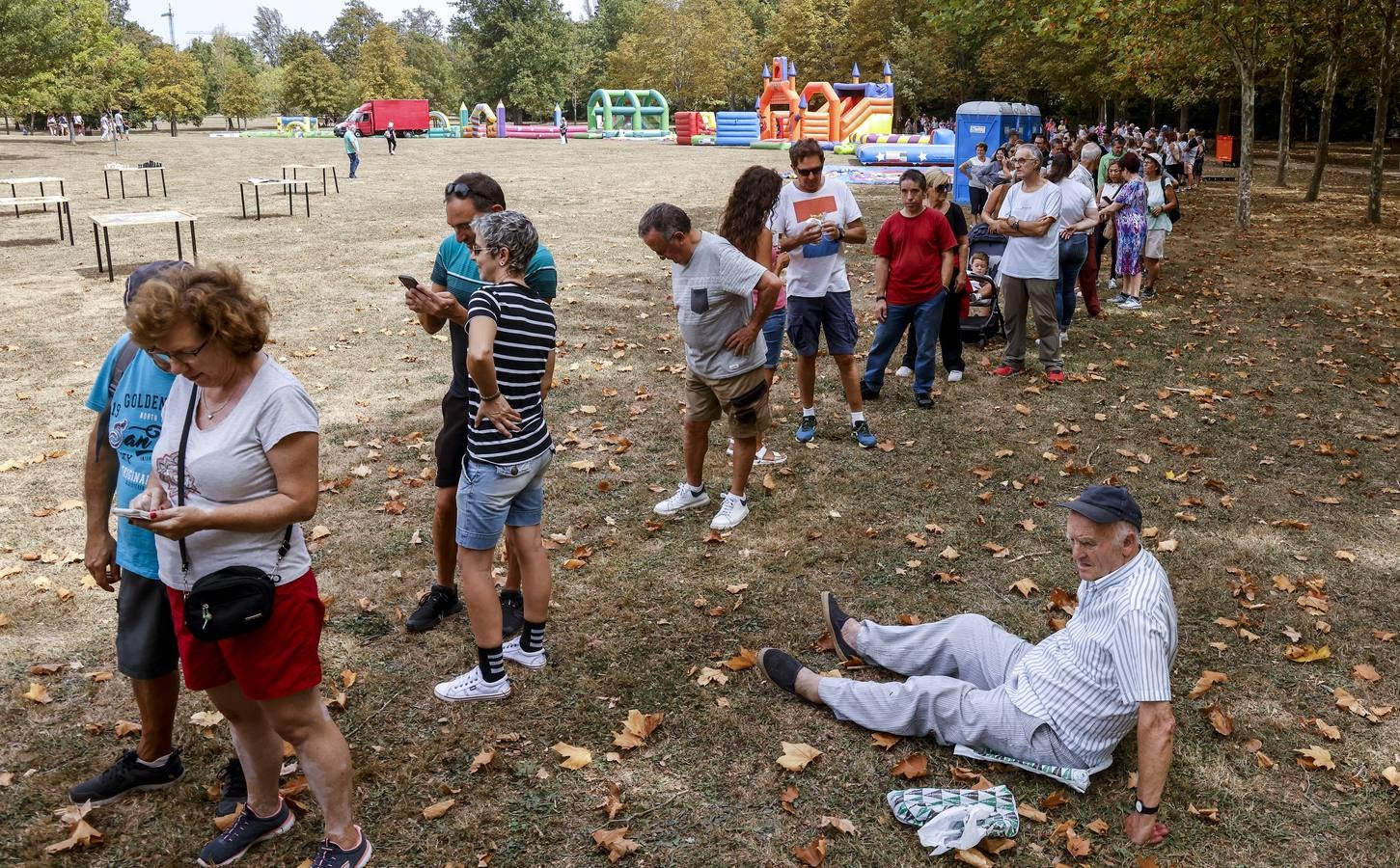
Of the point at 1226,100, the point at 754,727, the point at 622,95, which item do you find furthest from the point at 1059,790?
the point at 622,95

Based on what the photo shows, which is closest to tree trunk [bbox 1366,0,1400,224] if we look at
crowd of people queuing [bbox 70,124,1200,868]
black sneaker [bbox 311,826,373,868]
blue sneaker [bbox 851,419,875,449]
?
blue sneaker [bbox 851,419,875,449]

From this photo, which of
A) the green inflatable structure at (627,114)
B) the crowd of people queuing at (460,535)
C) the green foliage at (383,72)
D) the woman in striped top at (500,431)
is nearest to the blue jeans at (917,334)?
the crowd of people queuing at (460,535)

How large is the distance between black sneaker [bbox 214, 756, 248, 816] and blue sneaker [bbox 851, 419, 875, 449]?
4889 mm

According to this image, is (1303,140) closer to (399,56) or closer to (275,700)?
(275,700)

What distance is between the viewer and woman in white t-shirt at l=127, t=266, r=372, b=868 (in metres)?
2.78

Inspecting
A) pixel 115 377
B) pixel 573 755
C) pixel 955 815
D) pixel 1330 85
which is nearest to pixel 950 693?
pixel 955 815

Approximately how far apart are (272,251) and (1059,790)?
49.6 feet

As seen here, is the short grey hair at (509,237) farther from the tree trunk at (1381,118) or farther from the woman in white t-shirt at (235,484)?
the tree trunk at (1381,118)

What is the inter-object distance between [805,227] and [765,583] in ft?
9.23

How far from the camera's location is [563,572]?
18.6 ft

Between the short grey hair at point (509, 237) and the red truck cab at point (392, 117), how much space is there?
66.2 meters

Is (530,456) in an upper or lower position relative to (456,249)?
lower

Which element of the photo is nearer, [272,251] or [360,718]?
[360,718]

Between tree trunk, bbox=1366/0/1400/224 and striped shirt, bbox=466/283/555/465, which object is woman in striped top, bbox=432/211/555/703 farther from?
tree trunk, bbox=1366/0/1400/224
